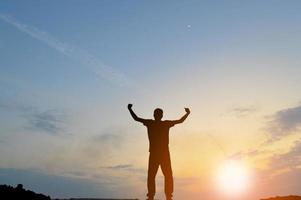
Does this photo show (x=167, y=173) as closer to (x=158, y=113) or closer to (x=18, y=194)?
(x=158, y=113)

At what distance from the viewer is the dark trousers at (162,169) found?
1600 centimetres

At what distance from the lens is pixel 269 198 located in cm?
2258

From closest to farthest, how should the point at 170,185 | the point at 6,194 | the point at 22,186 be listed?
1. the point at 170,185
2. the point at 6,194
3. the point at 22,186

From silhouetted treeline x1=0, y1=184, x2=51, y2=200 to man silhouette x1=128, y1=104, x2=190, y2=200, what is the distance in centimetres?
803

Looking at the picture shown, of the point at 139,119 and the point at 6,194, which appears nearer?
the point at 139,119

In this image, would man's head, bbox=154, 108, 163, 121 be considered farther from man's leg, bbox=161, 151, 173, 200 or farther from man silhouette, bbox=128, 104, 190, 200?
man's leg, bbox=161, 151, 173, 200

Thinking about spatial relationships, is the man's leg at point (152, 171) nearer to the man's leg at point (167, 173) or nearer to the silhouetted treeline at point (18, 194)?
the man's leg at point (167, 173)

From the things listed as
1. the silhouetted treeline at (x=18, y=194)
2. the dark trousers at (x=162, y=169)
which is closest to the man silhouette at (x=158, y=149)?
the dark trousers at (x=162, y=169)

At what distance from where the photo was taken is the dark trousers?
16000 mm

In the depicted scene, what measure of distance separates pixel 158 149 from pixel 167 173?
38.1 inches

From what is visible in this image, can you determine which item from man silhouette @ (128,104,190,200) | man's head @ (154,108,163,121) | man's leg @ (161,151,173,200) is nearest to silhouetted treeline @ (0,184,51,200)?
man silhouette @ (128,104,190,200)

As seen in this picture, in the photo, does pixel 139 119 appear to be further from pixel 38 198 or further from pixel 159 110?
pixel 38 198

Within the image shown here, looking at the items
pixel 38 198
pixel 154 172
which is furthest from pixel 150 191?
pixel 38 198

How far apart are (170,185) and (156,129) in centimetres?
216
